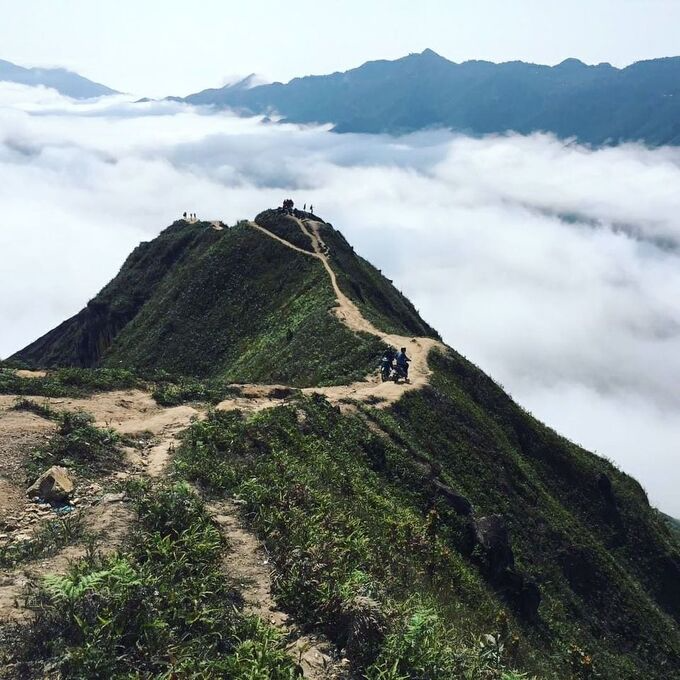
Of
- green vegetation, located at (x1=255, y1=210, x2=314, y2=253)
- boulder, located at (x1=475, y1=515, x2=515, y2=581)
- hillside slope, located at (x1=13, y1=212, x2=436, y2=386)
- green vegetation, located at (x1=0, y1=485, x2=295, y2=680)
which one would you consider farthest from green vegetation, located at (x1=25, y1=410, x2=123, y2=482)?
green vegetation, located at (x1=255, y1=210, x2=314, y2=253)

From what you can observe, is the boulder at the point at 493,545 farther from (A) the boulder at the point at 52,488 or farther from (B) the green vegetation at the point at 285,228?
(B) the green vegetation at the point at 285,228

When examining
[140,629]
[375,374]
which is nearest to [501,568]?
[375,374]

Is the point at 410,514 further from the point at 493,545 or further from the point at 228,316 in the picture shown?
the point at 228,316

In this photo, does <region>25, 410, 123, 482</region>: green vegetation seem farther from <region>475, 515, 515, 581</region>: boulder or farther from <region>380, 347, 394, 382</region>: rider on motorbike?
<region>380, 347, 394, 382</region>: rider on motorbike

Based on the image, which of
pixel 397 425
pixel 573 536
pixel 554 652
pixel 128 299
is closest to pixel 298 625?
pixel 554 652

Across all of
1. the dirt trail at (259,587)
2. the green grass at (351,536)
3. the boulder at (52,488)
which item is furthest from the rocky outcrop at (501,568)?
the boulder at (52,488)

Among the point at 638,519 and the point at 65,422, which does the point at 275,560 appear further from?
the point at 638,519

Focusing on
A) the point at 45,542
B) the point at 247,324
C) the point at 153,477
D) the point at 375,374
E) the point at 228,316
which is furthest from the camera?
the point at 228,316

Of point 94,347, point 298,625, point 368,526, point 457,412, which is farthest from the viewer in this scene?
point 94,347
